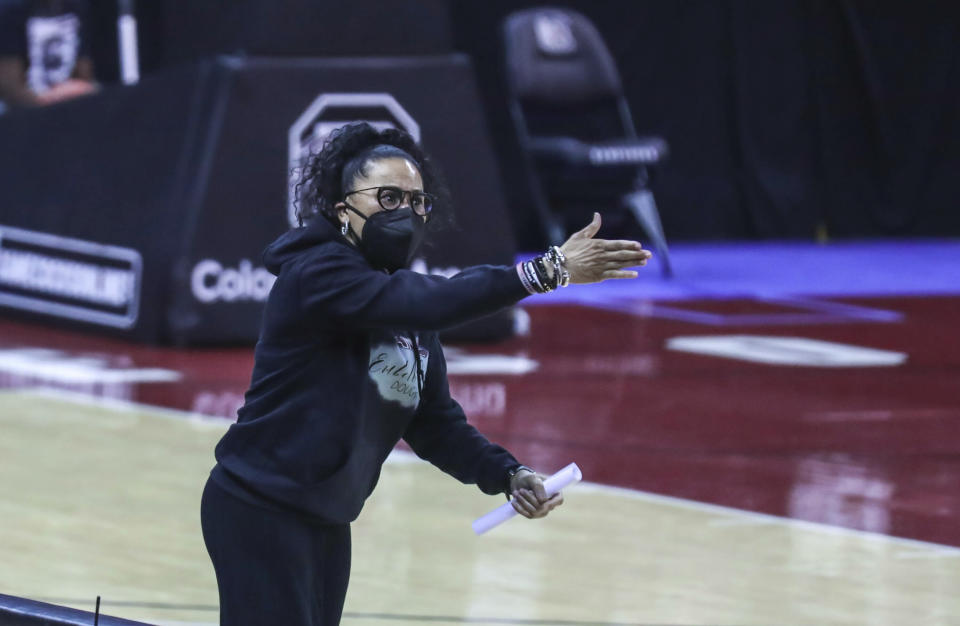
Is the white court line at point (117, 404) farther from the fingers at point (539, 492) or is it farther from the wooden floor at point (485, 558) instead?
the fingers at point (539, 492)

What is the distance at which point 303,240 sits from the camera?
2.81 m

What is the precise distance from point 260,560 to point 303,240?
20.5 inches

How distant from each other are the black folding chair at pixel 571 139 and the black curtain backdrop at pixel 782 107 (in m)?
1.12

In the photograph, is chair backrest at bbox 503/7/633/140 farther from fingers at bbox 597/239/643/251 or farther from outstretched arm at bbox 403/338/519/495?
fingers at bbox 597/239/643/251

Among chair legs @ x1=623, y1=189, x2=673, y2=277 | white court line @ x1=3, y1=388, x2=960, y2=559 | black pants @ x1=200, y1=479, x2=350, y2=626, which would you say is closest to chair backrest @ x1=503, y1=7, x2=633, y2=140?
chair legs @ x1=623, y1=189, x2=673, y2=277

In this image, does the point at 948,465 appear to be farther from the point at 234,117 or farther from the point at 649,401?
the point at 234,117

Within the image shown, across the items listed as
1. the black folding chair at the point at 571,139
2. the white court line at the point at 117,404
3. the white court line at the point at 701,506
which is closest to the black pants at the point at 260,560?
the white court line at the point at 701,506

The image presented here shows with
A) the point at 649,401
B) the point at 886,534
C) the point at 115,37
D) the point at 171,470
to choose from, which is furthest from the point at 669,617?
the point at 115,37

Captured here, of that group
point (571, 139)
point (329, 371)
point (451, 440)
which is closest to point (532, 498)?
point (451, 440)

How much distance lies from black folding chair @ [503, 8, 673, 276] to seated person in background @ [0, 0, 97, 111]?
3.00 metres

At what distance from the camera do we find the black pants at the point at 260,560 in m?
2.78

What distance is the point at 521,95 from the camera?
1173 cm

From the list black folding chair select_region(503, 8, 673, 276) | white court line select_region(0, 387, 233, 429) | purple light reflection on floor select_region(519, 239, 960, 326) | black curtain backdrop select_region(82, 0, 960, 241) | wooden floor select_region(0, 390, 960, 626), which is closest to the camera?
wooden floor select_region(0, 390, 960, 626)

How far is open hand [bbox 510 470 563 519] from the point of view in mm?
2904
